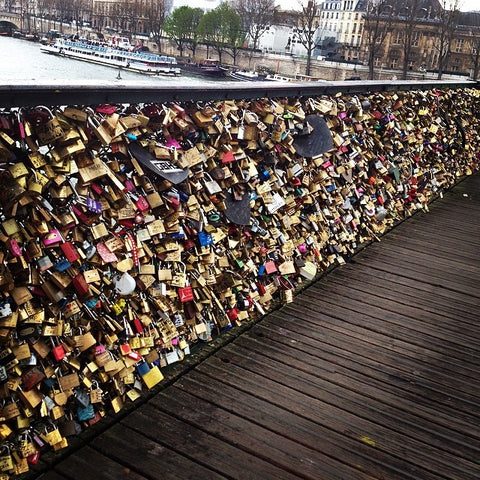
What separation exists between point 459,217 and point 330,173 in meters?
3.11

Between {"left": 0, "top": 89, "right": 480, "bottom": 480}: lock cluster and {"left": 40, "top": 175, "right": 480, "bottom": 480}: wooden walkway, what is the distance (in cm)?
20

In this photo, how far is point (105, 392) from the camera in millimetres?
2840

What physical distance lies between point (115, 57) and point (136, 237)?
5142 centimetres

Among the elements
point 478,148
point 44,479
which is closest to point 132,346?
point 44,479

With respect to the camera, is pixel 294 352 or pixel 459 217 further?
pixel 459 217

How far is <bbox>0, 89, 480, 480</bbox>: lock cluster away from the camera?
2.40 m

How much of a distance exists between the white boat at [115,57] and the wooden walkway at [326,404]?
43323mm

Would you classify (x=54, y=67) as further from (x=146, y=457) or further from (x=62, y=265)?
(x=146, y=457)

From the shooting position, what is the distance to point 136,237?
2.97 metres

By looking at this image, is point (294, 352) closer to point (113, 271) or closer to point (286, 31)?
point (113, 271)

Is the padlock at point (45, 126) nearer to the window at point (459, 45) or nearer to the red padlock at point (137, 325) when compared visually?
the red padlock at point (137, 325)

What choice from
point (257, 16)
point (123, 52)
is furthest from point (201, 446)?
point (257, 16)

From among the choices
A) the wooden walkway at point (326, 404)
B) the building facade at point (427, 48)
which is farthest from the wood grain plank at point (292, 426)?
the building facade at point (427, 48)

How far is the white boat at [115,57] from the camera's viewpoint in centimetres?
4800
